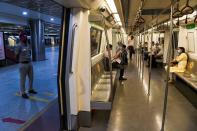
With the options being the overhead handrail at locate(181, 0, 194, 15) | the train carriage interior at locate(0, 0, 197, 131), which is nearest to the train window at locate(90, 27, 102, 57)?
the train carriage interior at locate(0, 0, 197, 131)

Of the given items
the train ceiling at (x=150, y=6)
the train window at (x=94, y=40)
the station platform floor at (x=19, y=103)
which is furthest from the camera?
the train window at (x=94, y=40)

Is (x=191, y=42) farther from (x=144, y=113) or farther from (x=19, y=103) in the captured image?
(x=19, y=103)

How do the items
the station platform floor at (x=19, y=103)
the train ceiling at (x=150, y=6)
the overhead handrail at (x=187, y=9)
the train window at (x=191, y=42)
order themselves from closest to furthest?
the overhead handrail at (x=187, y=9) < the station platform floor at (x=19, y=103) < the train ceiling at (x=150, y=6) < the train window at (x=191, y=42)

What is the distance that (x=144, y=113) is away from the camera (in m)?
5.14

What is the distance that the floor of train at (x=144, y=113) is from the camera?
4357mm

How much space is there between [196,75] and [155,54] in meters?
6.39

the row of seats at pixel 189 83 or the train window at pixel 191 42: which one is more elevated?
the train window at pixel 191 42

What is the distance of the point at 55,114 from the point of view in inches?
200

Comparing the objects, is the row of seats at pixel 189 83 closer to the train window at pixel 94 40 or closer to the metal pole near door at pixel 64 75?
the train window at pixel 94 40

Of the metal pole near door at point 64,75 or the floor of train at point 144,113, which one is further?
the floor of train at point 144,113

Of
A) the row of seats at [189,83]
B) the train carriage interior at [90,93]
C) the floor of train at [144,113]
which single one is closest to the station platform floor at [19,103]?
the train carriage interior at [90,93]

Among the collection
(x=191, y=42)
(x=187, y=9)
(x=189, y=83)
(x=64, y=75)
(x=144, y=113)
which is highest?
(x=187, y=9)

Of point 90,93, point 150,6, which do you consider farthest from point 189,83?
point 90,93

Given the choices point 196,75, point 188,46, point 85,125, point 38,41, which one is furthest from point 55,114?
point 38,41
